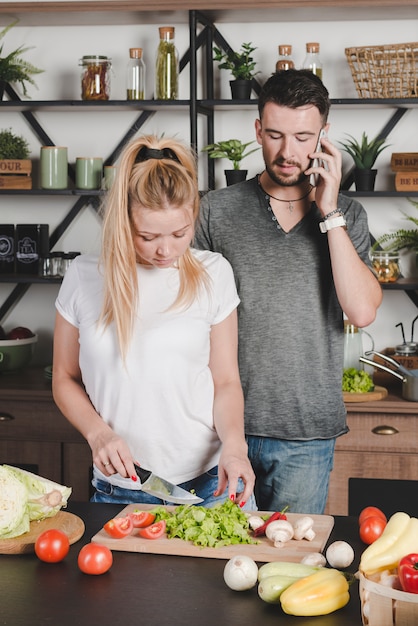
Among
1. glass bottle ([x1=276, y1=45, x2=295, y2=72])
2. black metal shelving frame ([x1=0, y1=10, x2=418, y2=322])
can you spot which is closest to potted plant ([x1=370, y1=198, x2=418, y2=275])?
black metal shelving frame ([x1=0, y1=10, x2=418, y2=322])

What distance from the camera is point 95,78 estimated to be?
3.82 meters

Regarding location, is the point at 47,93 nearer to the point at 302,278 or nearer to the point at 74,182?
the point at 74,182

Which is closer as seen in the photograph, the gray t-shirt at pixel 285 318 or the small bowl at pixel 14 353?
the gray t-shirt at pixel 285 318

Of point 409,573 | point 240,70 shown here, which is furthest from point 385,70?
point 409,573

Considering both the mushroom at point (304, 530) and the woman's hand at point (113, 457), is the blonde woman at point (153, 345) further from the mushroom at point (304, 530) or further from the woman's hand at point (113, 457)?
the mushroom at point (304, 530)

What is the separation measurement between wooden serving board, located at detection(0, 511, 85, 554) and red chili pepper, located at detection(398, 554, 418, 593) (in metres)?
0.77

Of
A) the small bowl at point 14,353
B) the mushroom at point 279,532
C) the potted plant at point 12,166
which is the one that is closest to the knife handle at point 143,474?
the mushroom at point 279,532

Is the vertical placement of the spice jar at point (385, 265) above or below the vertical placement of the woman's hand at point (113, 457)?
above

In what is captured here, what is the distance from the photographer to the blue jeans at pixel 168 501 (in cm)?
210

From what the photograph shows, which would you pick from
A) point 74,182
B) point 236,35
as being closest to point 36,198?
point 74,182

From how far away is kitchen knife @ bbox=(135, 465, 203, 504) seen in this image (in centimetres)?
199

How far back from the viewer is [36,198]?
4.18 metres

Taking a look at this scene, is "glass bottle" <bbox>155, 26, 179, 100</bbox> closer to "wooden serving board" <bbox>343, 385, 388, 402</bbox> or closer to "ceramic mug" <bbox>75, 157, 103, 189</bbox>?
"ceramic mug" <bbox>75, 157, 103, 189</bbox>

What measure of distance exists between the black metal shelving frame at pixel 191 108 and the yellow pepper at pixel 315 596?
2.28 meters
